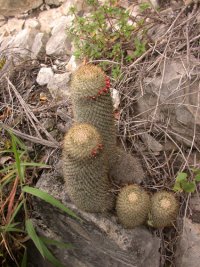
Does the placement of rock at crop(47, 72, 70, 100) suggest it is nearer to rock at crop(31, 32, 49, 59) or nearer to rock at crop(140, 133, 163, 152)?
rock at crop(31, 32, 49, 59)

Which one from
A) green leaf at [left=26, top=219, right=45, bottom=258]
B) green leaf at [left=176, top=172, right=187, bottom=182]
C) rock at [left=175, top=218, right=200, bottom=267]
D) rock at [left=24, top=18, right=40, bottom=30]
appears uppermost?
rock at [left=24, top=18, right=40, bottom=30]

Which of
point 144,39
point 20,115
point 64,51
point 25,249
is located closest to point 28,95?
point 20,115

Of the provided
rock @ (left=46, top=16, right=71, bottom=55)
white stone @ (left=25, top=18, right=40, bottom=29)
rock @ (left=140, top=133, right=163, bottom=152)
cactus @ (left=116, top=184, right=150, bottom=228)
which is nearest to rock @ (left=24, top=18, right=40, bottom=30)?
white stone @ (left=25, top=18, right=40, bottom=29)

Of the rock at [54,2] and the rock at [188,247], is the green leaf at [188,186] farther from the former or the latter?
the rock at [54,2]

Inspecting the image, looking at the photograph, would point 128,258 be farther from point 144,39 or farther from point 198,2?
point 198,2

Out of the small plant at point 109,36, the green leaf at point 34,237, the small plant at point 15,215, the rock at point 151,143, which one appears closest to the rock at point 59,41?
the small plant at point 109,36

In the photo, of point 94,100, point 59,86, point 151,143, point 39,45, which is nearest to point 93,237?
point 151,143
